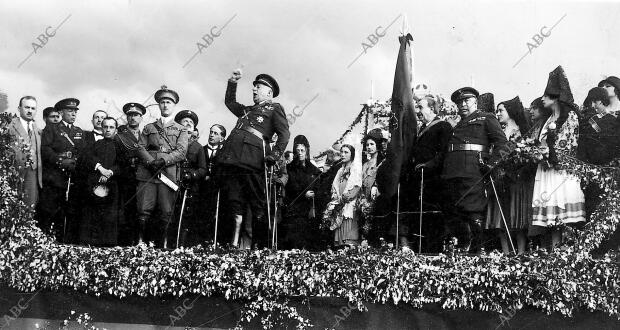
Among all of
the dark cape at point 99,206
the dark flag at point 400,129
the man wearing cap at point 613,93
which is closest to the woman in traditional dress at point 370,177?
the dark flag at point 400,129

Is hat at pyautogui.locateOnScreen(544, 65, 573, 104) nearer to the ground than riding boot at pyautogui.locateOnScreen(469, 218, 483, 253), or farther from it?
farther from it

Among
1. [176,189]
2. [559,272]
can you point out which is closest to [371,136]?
[176,189]

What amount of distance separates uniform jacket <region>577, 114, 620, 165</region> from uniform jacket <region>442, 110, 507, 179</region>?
802 mm

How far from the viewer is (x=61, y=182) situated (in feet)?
26.3

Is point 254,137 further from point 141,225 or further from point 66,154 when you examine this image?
point 66,154

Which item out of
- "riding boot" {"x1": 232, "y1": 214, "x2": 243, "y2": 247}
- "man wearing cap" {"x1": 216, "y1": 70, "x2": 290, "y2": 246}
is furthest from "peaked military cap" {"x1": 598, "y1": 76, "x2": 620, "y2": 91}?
"riding boot" {"x1": 232, "y1": 214, "x2": 243, "y2": 247}

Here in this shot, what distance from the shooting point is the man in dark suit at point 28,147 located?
24.8 ft

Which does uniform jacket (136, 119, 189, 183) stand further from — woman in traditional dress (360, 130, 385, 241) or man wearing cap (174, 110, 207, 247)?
woman in traditional dress (360, 130, 385, 241)

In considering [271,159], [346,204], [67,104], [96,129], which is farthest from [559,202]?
[67,104]

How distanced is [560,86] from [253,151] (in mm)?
3355

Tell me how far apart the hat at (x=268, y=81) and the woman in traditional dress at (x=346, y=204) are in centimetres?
122

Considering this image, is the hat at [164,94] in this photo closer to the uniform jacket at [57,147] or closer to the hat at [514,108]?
the uniform jacket at [57,147]

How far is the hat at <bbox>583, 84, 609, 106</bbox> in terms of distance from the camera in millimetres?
7434

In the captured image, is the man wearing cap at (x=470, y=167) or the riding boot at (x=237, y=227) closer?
the man wearing cap at (x=470, y=167)
